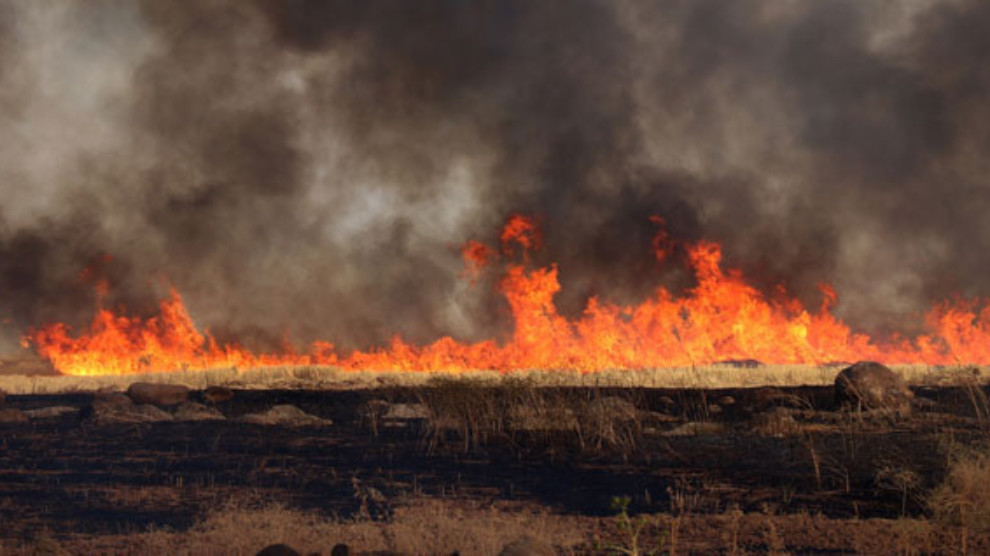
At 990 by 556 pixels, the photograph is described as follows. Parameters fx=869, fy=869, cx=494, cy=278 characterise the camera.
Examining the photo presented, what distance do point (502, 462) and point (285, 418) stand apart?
8973mm

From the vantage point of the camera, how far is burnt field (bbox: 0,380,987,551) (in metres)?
9.95

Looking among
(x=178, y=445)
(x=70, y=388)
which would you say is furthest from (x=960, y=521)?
(x=70, y=388)

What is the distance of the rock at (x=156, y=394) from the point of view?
2605 centimetres

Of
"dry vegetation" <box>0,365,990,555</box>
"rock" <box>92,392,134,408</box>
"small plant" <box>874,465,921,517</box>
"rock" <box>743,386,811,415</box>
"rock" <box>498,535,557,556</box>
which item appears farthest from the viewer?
"rock" <box>92,392,134,408</box>

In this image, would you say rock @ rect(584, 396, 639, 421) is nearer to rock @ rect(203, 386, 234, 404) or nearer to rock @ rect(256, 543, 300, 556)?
rock @ rect(256, 543, 300, 556)

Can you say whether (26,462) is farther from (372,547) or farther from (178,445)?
(372,547)

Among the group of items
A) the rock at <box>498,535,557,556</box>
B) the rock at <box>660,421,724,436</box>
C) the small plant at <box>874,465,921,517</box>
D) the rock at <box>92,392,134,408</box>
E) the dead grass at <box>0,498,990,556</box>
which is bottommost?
the dead grass at <box>0,498,990,556</box>

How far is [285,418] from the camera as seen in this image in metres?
21.1

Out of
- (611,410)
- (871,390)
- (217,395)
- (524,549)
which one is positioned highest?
(217,395)

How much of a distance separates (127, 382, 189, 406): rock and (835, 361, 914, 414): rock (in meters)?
18.8

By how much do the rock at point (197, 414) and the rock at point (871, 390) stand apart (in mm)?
14546

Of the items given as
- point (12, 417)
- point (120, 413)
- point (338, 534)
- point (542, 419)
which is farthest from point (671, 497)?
point (12, 417)

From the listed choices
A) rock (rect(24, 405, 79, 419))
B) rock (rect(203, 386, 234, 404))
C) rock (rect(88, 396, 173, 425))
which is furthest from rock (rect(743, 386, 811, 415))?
rock (rect(24, 405, 79, 419))

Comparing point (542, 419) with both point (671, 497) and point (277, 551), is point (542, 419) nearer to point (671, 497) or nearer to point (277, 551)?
point (671, 497)
